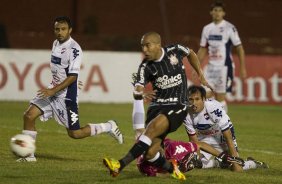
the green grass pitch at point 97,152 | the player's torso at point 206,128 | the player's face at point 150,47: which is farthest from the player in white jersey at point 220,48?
the player's face at point 150,47

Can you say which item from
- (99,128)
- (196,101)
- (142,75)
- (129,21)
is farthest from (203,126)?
(129,21)

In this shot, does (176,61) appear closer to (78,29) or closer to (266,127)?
(266,127)

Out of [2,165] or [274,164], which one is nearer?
[2,165]

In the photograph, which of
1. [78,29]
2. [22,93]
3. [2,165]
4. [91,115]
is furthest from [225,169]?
[78,29]

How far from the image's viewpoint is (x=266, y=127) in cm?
1812

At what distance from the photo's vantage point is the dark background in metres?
25.4

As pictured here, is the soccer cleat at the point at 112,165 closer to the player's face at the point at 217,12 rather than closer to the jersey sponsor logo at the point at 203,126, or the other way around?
the jersey sponsor logo at the point at 203,126

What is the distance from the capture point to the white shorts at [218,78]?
57.4 feet

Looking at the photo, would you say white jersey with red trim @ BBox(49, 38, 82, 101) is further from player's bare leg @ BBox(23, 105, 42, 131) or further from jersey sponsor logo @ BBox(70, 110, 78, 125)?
player's bare leg @ BBox(23, 105, 42, 131)

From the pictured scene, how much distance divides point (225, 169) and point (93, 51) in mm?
12572

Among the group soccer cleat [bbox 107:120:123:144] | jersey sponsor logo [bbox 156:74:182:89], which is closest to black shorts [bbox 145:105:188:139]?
jersey sponsor logo [bbox 156:74:182:89]

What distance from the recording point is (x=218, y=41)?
17.4 metres

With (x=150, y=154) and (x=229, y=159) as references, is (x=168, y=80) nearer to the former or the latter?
(x=150, y=154)

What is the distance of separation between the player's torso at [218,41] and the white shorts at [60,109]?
20.8ft
